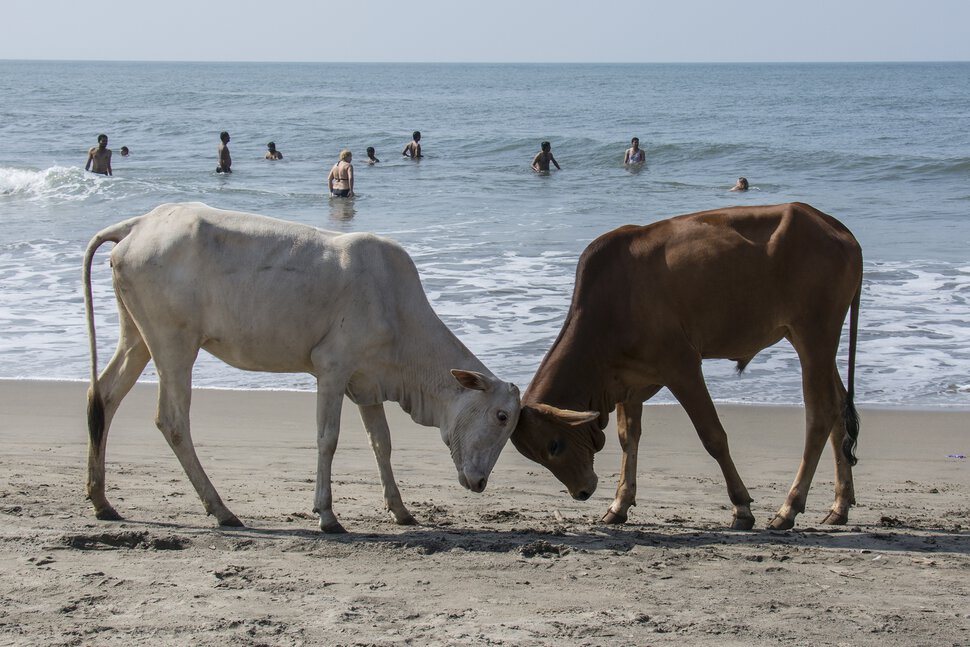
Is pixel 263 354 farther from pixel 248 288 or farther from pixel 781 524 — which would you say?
pixel 781 524

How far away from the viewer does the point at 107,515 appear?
6.10 meters

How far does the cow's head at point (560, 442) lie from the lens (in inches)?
239

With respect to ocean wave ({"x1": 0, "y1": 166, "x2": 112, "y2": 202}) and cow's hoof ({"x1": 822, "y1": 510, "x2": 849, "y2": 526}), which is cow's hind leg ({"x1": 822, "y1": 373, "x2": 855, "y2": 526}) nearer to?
cow's hoof ({"x1": 822, "y1": 510, "x2": 849, "y2": 526})

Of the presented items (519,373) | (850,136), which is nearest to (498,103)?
(850,136)

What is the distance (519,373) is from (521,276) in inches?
200

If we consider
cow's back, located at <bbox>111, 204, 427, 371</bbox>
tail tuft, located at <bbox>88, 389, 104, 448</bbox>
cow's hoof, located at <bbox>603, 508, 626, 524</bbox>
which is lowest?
cow's hoof, located at <bbox>603, 508, 626, 524</bbox>

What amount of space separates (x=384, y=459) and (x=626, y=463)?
136cm

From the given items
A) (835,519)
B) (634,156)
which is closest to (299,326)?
(835,519)

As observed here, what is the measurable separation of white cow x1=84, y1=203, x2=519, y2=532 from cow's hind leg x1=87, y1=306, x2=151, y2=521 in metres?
0.09

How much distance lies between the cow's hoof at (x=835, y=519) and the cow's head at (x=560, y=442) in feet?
4.43

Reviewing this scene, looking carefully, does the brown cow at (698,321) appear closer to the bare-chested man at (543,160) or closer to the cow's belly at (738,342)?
the cow's belly at (738,342)

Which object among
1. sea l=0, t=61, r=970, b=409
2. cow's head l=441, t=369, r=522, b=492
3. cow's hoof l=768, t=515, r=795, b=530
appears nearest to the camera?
cow's head l=441, t=369, r=522, b=492

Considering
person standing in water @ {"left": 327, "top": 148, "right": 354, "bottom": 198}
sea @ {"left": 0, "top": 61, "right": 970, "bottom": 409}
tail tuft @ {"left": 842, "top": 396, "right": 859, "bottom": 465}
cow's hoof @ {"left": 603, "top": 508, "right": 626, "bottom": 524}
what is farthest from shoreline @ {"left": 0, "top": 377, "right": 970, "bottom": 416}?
person standing in water @ {"left": 327, "top": 148, "right": 354, "bottom": 198}

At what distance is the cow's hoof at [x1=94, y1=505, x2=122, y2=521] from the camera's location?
609 cm
